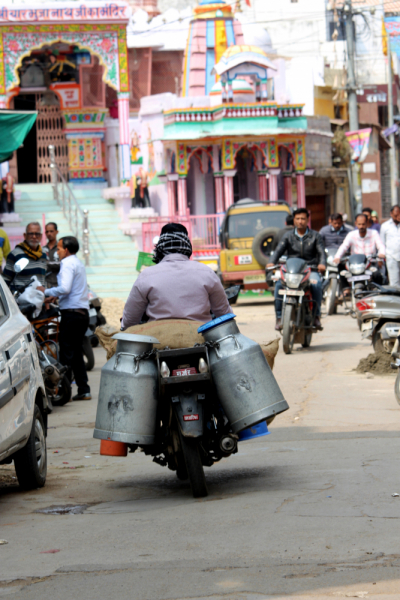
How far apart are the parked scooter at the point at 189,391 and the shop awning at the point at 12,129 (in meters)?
6.44

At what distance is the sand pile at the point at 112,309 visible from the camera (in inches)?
700

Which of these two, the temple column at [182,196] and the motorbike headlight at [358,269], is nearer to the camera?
the motorbike headlight at [358,269]

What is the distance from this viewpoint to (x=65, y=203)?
84.7 ft

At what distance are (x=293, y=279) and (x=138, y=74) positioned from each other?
20677mm

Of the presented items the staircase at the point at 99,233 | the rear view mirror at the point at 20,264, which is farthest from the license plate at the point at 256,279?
the rear view mirror at the point at 20,264

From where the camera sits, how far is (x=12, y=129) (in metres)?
11.1

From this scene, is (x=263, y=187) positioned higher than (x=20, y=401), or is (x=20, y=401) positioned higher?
(x=263, y=187)

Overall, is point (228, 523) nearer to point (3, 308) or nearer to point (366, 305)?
point (3, 308)

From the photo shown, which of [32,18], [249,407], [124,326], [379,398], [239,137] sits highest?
[32,18]

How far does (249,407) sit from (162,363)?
21.6 inches

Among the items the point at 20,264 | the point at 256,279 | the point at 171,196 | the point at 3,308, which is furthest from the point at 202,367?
the point at 171,196

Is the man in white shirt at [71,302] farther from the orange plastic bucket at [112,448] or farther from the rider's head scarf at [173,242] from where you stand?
the orange plastic bucket at [112,448]

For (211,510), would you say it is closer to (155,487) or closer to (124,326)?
(155,487)

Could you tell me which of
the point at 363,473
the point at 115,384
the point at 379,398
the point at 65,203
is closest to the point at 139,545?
the point at 115,384
